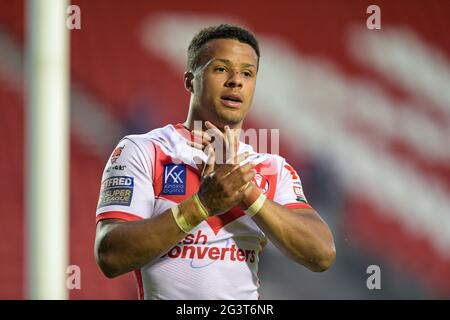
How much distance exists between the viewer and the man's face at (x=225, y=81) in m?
2.05

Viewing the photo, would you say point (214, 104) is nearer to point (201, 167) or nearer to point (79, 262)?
point (201, 167)

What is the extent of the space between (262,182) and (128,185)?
1.45ft

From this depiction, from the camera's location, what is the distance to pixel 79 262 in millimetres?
3701

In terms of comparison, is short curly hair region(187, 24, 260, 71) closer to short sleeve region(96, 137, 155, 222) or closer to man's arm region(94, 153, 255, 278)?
short sleeve region(96, 137, 155, 222)

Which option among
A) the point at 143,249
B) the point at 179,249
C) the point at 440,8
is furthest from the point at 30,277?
the point at 440,8

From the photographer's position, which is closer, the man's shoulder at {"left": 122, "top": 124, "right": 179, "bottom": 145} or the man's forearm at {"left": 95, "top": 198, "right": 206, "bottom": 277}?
the man's forearm at {"left": 95, "top": 198, "right": 206, "bottom": 277}

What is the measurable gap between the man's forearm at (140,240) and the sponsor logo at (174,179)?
16cm

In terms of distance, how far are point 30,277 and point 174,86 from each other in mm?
2960

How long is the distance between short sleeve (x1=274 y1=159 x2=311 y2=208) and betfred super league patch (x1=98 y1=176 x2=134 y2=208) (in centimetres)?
48

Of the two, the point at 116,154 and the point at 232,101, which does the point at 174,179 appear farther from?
the point at 232,101

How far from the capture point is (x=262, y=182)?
212 cm

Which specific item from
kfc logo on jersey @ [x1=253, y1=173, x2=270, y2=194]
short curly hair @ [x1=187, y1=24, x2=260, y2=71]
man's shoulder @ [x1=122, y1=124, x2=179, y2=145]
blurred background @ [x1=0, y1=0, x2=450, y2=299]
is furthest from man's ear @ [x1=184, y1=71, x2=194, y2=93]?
blurred background @ [x1=0, y1=0, x2=450, y2=299]

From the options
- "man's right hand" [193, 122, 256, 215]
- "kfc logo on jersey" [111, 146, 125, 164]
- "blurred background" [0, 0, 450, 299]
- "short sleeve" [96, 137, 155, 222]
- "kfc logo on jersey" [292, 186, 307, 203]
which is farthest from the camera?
"blurred background" [0, 0, 450, 299]

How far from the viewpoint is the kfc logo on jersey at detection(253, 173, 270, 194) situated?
2.11 meters
